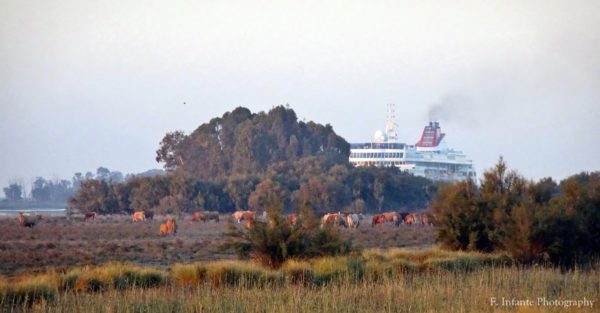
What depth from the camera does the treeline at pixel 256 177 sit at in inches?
3086

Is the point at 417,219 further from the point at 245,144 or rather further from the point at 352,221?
the point at 245,144

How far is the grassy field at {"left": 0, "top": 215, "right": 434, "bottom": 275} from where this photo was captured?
27.6 m

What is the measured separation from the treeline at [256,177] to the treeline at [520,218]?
3839cm

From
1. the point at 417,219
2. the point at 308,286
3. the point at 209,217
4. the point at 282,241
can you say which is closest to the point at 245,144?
the point at 209,217

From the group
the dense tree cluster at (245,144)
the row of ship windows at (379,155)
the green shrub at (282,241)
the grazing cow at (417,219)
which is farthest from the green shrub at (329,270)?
the row of ship windows at (379,155)

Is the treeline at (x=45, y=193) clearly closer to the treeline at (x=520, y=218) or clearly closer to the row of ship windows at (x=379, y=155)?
the row of ship windows at (x=379, y=155)

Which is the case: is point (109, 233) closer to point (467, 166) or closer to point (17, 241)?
point (17, 241)

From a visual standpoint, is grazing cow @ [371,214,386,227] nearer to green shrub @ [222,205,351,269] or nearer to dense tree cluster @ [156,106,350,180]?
green shrub @ [222,205,351,269]

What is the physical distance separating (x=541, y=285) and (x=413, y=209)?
71571mm

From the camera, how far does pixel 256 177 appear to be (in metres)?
83.5

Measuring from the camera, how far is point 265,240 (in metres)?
22.7

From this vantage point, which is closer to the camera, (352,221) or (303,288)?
(303,288)

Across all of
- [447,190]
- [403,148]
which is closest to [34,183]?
[403,148]

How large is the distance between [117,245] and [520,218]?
1698cm
